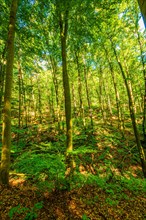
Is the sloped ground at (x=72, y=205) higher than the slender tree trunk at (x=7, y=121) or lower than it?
lower

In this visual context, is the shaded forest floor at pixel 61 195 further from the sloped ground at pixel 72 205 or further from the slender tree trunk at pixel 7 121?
the slender tree trunk at pixel 7 121

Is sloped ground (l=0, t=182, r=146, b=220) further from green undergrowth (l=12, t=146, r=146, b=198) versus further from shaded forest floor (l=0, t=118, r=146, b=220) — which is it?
green undergrowth (l=12, t=146, r=146, b=198)

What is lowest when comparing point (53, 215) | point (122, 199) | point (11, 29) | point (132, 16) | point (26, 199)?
point (122, 199)

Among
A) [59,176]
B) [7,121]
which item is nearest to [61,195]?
[59,176]

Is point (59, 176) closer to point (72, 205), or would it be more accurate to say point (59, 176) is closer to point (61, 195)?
point (61, 195)

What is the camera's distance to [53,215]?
385cm

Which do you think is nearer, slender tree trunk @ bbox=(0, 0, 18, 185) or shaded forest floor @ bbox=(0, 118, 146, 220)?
shaded forest floor @ bbox=(0, 118, 146, 220)

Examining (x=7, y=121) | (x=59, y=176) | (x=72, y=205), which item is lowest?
A: (x=72, y=205)

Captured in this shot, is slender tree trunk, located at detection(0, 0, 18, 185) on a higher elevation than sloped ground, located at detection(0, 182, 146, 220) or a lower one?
higher

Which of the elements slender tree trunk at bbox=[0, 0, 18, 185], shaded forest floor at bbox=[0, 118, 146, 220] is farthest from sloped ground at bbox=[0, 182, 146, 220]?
slender tree trunk at bbox=[0, 0, 18, 185]

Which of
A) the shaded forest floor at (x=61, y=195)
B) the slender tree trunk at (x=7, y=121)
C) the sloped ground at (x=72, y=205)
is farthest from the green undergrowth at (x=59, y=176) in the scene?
the slender tree trunk at (x=7, y=121)

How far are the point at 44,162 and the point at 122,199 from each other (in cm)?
349

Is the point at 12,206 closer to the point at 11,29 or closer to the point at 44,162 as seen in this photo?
the point at 44,162

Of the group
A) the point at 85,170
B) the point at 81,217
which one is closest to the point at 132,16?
the point at 85,170
